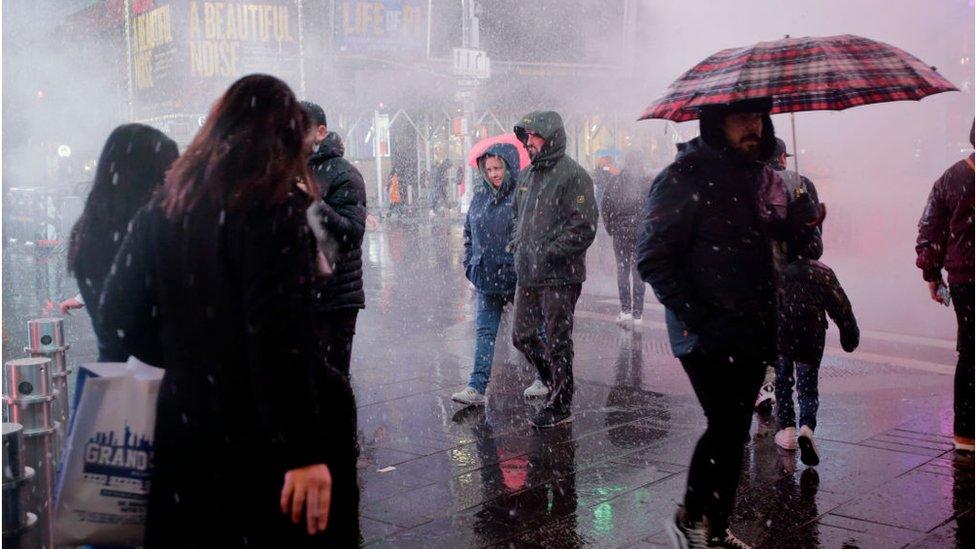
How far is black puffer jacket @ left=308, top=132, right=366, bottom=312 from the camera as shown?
14.7 feet

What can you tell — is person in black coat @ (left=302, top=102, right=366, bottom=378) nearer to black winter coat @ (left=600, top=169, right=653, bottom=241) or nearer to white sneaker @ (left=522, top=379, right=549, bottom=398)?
white sneaker @ (left=522, top=379, right=549, bottom=398)

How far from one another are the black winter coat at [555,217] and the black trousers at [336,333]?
1440 mm

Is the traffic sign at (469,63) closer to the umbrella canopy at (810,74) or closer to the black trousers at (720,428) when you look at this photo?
the umbrella canopy at (810,74)

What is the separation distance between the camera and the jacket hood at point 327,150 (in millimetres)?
4594

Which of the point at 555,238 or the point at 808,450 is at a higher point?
the point at 555,238

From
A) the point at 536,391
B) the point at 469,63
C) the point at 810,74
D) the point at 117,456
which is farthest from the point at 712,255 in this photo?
the point at 469,63

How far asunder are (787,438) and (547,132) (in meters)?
2.18

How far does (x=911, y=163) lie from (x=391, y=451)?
155ft

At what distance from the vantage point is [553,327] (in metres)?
5.71

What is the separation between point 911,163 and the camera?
4694 cm

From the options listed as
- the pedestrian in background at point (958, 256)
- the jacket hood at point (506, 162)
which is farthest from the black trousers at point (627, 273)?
the pedestrian in background at point (958, 256)

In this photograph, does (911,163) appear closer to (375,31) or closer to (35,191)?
(375,31)

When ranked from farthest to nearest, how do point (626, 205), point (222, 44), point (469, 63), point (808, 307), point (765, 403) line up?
point (222, 44), point (469, 63), point (626, 205), point (765, 403), point (808, 307)

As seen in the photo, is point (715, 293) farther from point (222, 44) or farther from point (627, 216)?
point (222, 44)
